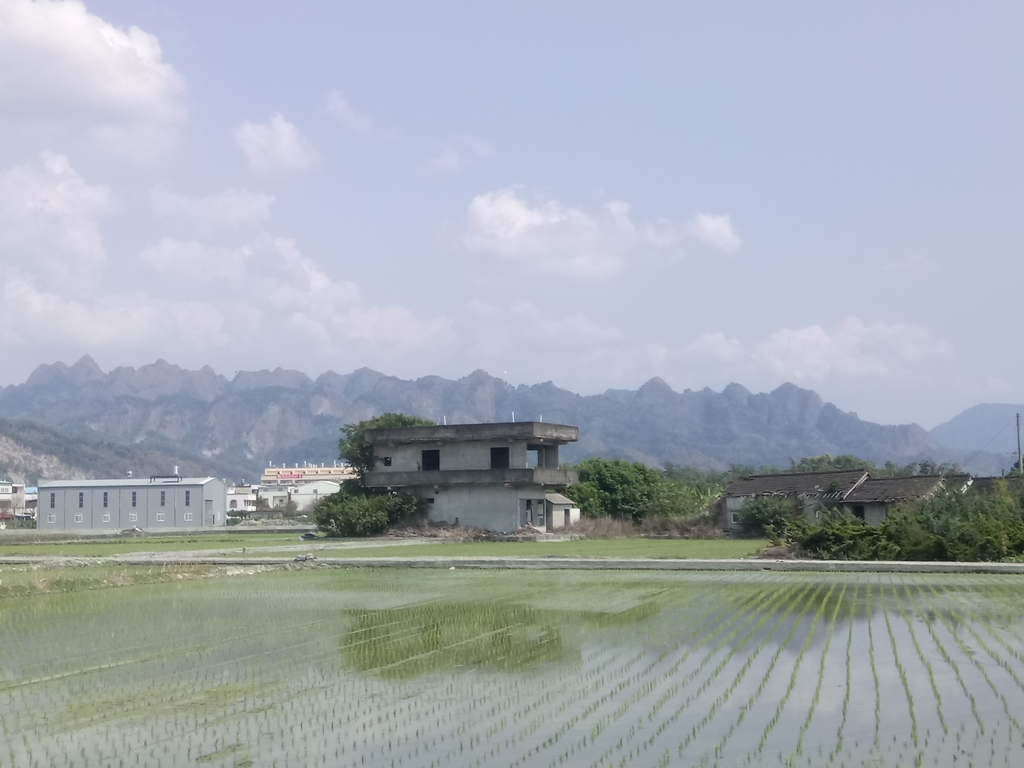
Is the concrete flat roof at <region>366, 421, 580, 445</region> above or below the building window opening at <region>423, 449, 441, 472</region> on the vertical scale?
above

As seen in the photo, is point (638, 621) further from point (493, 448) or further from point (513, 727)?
point (493, 448)

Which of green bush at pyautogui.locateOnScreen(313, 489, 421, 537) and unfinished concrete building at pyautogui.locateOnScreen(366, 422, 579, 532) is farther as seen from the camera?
unfinished concrete building at pyautogui.locateOnScreen(366, 422, 579, 532)

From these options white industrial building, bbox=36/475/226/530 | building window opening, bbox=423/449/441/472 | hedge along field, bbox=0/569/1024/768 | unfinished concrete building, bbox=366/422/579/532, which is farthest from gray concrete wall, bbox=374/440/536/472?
white industrial building, bbox=36/475/226/530

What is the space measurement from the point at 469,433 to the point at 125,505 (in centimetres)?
4689

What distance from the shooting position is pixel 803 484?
51156 millimetres

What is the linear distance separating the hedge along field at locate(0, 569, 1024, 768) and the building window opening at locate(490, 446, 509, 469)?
33.0m

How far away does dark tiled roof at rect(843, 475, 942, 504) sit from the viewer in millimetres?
45219

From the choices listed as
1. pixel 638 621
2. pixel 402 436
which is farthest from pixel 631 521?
pixel 638 621

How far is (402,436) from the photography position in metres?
54.0

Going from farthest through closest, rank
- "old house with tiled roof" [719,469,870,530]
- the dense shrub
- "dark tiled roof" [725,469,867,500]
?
the dense shrub
"dark tiled roof" [725,469,867,500]
"old house with tiled roof" [719,469,870,530]

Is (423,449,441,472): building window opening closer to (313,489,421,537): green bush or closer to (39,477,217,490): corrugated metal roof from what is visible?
(313,489,421,537): green bush

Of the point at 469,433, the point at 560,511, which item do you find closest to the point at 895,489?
the point at 560,511

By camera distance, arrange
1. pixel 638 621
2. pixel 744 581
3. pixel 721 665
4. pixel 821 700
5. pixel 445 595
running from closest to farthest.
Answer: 1. pixel 821 700
2. pixel 721 665
3. pixel 638 621
4. pixel 445 595
5. pixel 744 581

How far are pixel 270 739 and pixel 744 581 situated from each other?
659 inches
